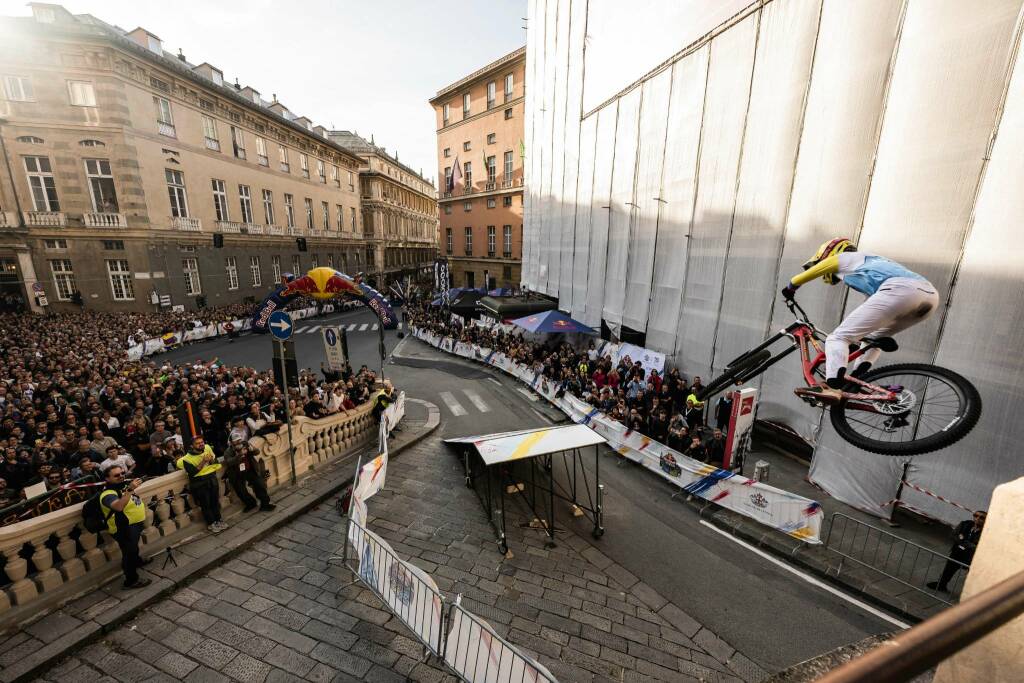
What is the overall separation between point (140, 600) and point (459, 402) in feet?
39.2

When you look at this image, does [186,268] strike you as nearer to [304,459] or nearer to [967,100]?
[304,459]

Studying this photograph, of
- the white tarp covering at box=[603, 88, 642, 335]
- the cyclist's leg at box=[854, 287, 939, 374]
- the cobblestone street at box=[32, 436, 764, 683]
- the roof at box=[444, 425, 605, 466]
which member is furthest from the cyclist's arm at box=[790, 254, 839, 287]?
the white tarp covering at box=[603, 88, 642, 335]

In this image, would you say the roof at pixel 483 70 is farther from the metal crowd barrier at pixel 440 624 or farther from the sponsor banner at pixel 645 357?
the metal crowd barrier at pixel 440 624

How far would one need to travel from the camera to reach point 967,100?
686cm

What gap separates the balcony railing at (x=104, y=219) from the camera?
84.9ft

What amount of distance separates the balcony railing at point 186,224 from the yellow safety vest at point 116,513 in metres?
31.1

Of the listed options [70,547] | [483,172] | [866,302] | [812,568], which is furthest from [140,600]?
[483,172]

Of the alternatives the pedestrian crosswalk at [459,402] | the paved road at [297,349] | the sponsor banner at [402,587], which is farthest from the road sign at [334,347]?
the sponsor banner at [402,587]

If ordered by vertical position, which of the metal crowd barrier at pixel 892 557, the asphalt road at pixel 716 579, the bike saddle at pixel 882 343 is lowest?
the asphalt road at pixel 716 579

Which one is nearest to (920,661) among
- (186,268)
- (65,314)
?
(65,314)

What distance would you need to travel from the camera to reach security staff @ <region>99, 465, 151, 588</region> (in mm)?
5953

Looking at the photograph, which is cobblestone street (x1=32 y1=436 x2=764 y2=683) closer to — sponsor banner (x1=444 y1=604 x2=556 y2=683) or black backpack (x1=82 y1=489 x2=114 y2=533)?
sponsor banner (x1=444 y1=604 x2=556 y2=683)

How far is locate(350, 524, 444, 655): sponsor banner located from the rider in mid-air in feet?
18.3

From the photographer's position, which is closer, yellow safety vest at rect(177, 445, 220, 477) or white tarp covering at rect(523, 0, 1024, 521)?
white tarp covering at rect(523, 0, 1024, 521)
